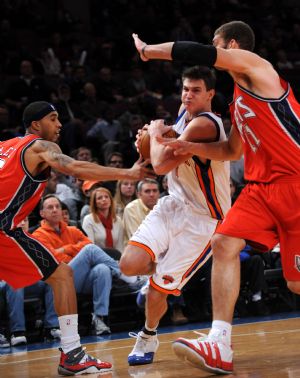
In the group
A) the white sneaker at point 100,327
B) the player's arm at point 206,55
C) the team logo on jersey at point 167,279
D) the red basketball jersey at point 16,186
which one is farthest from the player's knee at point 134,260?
the white sneaker at point 100,327

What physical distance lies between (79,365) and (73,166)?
1.44 meters

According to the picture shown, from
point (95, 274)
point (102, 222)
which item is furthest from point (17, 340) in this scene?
point (102, 222)

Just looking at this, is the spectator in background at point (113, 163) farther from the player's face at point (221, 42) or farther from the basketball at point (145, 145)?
the player's face at point (221, 42)

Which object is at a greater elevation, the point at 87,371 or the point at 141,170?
the point at 141,170

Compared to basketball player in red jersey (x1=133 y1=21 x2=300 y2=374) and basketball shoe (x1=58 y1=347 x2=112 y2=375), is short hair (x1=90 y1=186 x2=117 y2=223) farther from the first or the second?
basketball player in red jersey (x1=133 y1=21 x2=300 y2=374)

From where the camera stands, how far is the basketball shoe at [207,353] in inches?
190

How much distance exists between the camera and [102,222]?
9.66 metres

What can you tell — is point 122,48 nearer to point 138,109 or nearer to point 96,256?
point 138,109

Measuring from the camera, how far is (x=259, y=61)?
5027mm

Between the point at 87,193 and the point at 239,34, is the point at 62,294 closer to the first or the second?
the point at 239,34

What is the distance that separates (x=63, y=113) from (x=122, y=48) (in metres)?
3.48

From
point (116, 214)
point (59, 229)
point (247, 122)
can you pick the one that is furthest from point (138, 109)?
point (247, 122)

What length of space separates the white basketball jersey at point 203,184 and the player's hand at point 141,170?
365 mm

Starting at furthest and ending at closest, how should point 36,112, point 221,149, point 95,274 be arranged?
point 95,274, point 36,112, point 221,149
